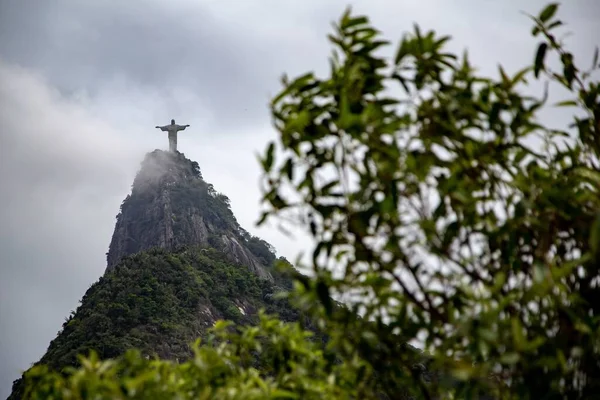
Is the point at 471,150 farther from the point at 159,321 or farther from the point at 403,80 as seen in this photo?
the point at 159,321

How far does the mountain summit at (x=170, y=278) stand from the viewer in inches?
1286

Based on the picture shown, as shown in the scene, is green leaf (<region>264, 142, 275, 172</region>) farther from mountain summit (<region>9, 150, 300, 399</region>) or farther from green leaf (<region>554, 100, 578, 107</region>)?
mountain summit (<region>9, 150, 300, 399</region>)

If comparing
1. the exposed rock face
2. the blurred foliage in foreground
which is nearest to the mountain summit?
the exposed rock face

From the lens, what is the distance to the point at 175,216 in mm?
59781

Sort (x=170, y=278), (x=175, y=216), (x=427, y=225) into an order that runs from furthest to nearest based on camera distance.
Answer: (x=175, y=216) → (x=170, y=278) → (x=427, y=225)

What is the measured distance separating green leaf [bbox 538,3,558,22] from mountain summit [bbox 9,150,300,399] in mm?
14366

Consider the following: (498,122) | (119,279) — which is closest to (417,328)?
(498,122)

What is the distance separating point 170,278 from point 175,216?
1966 centimetres

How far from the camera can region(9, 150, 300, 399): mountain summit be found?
1286 inches

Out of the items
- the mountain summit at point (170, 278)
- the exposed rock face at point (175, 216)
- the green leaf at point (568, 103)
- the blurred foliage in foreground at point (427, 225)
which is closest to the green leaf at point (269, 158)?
the blurred foliage in foreground at point (427, 225)

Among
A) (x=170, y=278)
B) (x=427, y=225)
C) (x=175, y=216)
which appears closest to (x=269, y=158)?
(x=427, y=225)

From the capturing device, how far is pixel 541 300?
1.88 meters

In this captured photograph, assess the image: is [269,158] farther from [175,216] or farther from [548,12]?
[175,216]

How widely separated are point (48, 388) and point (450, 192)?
1.54 meters
